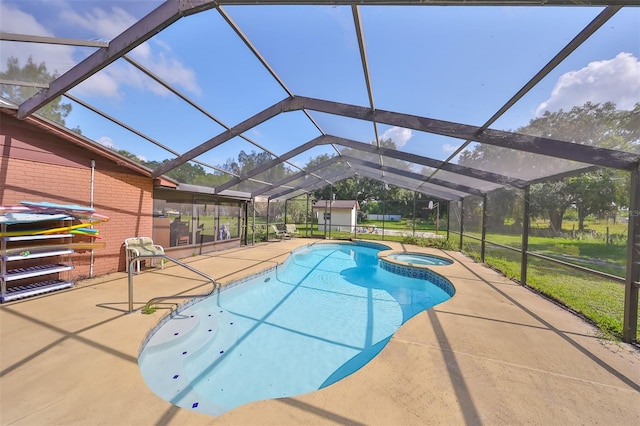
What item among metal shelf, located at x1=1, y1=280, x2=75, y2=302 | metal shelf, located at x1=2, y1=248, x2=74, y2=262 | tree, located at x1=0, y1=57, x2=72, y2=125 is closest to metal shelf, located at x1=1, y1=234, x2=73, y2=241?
metal shelf, located at x1=2, y1=248, x2=74, y2=262

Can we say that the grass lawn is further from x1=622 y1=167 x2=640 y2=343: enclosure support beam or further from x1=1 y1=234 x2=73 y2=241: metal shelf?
x1=1 y1=234 x2=73 y2=241: metal shelf

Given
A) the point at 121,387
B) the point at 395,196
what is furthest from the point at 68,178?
the point at 395,196

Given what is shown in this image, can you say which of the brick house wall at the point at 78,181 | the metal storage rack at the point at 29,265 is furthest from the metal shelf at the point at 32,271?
the brick house wall at the point at 78,181

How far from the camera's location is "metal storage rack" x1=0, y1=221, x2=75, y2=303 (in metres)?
3.65

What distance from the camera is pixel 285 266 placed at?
26.0ft

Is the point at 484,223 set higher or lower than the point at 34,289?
higher

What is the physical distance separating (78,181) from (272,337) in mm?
5061

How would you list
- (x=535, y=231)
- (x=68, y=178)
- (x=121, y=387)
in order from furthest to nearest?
(x=535, y=231) < (x=68, y=178) < (x=121, y=387)

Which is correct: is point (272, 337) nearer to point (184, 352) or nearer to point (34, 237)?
point (184, 352)

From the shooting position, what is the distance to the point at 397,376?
2232mm

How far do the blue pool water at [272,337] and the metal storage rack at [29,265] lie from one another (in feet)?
8.16

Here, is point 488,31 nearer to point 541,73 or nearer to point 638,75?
point 541,73

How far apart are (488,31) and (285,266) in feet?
23.5

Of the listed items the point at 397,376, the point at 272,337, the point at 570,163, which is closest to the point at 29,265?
the point at 272,337
